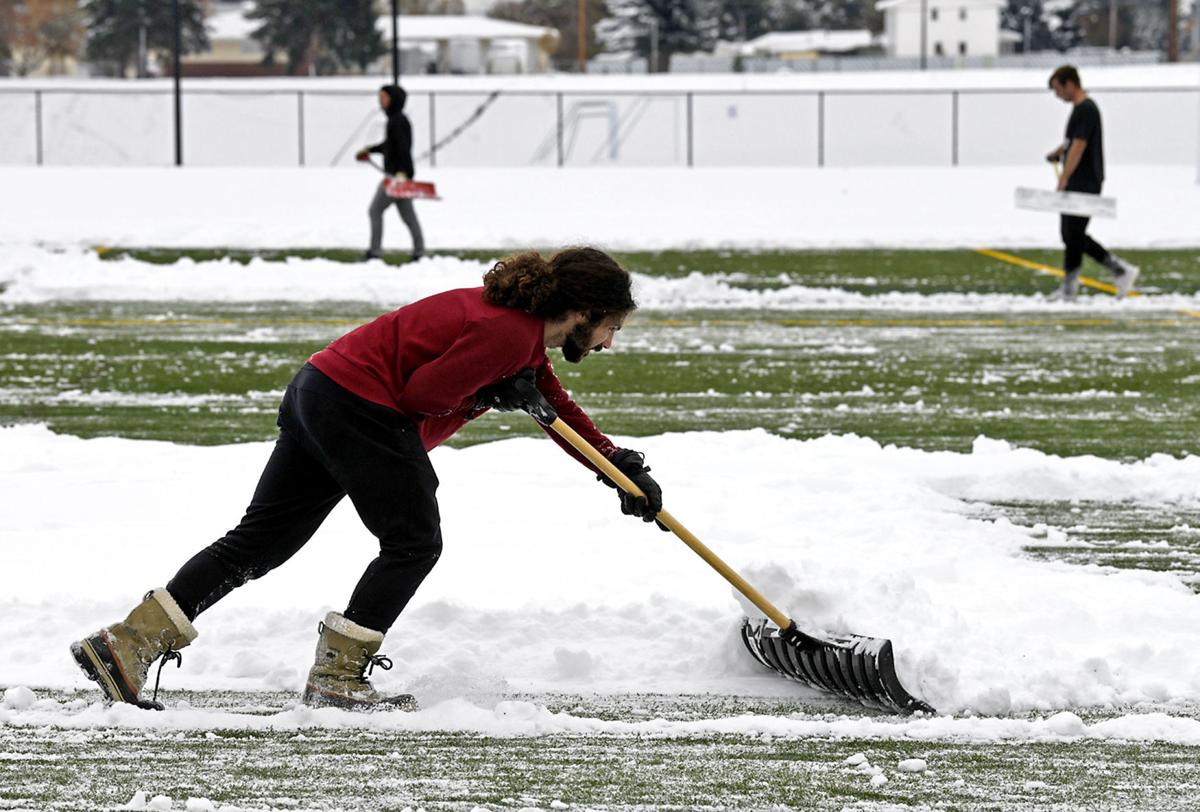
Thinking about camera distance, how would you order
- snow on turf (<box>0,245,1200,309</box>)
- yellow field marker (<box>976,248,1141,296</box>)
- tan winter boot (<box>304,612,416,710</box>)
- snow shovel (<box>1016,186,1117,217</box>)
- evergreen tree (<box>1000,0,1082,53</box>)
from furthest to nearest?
evergreen tree (<box>1000,0,1082,53</box>) → yellow field marker (<box>976,248,1141,296</box>) → snow on turf (<box>0,245,1200,309</box>) → snow shovel (<box>1016,186,1117,217</box>) → tan winter boot (<box>304,612,416,710</box>)

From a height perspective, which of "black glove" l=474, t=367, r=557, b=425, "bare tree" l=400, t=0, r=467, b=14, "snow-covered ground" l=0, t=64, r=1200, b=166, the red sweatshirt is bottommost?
"black glove" l=474, t=367, r=557, b=425

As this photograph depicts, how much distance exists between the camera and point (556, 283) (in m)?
4.02

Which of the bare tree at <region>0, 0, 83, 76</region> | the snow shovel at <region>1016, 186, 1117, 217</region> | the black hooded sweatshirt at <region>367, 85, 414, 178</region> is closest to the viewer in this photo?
the snow shovel at <region>1016, 186, 1117, 217</region>

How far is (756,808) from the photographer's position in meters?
3.71

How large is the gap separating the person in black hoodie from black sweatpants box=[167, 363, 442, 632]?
12051 mm

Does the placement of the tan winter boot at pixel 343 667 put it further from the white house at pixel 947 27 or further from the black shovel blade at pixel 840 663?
the white house at pixel 947 27

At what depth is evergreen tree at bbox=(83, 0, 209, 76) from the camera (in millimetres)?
75312

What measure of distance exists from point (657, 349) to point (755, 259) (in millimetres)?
6764

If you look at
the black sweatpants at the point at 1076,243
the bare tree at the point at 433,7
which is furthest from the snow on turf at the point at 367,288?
the bare tree at the point at 433,7

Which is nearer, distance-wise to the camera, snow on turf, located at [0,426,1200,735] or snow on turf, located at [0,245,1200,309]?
snow on turf, located at [0,426,1200,735]

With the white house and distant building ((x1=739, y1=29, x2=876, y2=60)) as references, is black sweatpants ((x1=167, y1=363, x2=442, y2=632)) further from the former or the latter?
the white house

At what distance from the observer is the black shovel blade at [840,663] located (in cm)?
439

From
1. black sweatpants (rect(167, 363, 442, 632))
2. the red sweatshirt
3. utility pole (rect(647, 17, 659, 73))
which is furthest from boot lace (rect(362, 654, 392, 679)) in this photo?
utility pole (rect(647, 17, 659, 73))

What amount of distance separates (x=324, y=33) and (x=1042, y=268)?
63080mm
